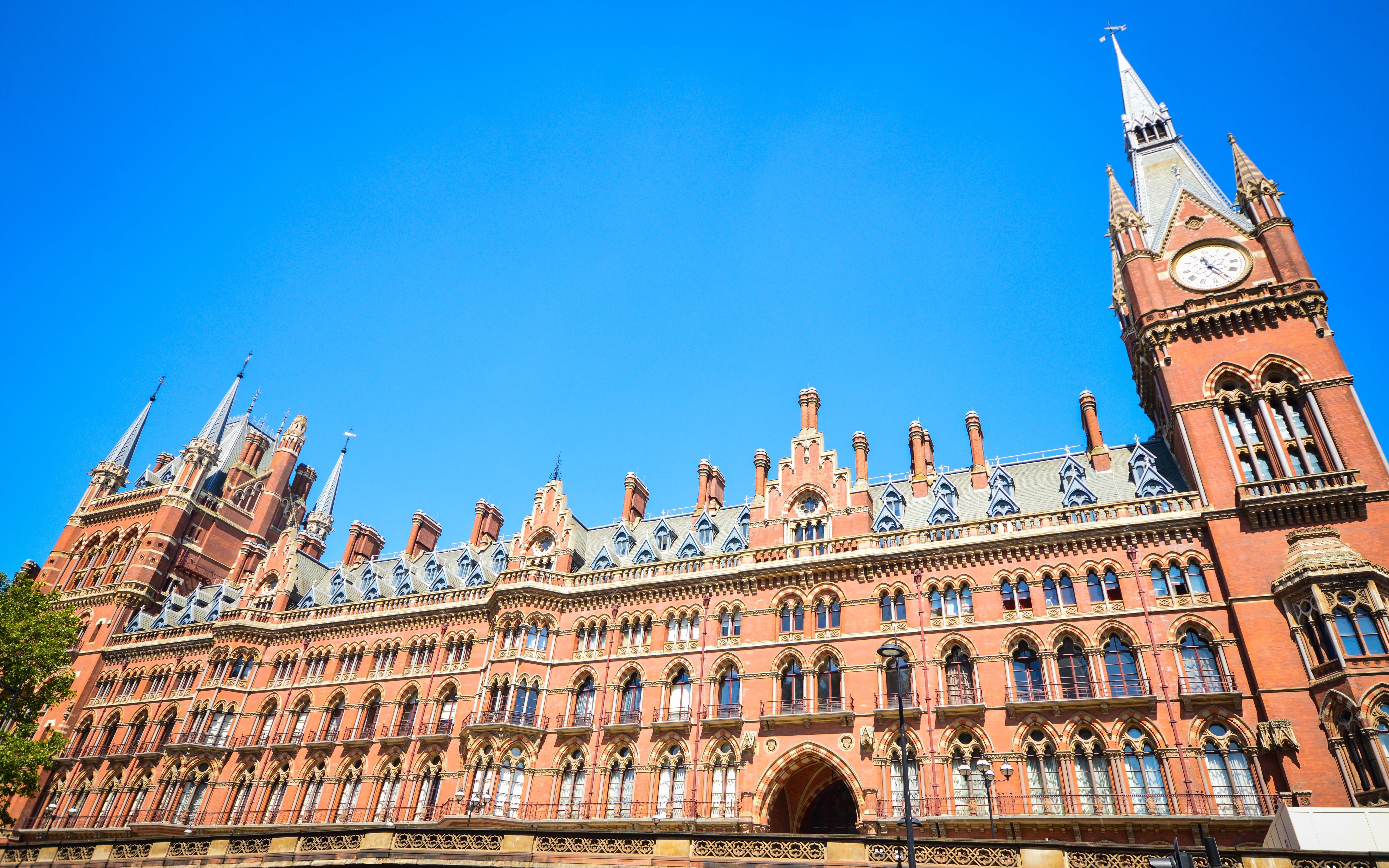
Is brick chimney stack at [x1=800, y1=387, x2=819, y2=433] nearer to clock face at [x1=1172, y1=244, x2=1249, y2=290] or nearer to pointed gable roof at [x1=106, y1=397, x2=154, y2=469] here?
clock face at [x1=1172, y1=244, x2=1249, y2=290]

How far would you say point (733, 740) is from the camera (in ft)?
119

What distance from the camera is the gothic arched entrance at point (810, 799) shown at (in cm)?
3497

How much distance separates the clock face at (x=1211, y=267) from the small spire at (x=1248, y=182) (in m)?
3.14

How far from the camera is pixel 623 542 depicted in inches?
1933

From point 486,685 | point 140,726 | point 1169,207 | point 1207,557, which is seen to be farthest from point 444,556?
point 1169,207

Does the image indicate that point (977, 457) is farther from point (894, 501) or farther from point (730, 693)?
point (730, 693)

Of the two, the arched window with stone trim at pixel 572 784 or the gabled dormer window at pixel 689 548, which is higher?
the gabled dormer window at pixel 689 548

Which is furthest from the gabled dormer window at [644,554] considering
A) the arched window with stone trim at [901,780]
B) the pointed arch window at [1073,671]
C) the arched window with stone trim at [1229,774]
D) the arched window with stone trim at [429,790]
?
the arched window with stone trim at [1229,774]

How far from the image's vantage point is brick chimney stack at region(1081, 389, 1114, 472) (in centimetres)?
4038

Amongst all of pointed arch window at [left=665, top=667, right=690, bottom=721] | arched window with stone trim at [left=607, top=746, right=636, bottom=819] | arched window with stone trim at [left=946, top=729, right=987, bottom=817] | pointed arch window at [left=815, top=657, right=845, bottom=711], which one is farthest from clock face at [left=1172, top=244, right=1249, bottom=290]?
arched window with stone trim at [left=607, top=746, right=636, bottom=819]

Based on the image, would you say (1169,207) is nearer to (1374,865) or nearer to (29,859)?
(1374,865)

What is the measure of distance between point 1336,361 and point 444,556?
161ft

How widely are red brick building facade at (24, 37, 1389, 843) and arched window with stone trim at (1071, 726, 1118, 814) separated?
0.09m

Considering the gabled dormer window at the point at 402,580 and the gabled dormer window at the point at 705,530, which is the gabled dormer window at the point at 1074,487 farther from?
the gabled dormer window at the point at 402,580
